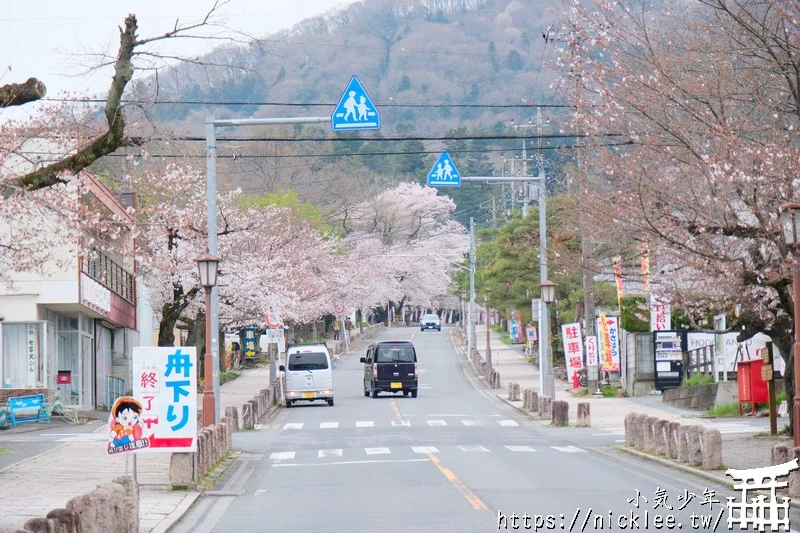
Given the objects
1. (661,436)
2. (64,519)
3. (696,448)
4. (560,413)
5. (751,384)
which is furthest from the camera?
(560,413)

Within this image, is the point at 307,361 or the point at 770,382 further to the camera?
the point at 307,361

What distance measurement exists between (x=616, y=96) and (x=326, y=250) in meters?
54.5

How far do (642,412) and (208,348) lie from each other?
57.1 ft

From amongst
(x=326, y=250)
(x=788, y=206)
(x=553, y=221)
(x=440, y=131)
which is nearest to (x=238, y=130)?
(x=326, y=250)

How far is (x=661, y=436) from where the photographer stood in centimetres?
2055

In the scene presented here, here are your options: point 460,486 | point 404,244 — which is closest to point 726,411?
point 460,486

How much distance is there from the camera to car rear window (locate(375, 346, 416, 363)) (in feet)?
147

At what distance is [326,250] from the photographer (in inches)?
2830

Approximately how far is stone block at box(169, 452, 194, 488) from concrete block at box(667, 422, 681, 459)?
847 cm

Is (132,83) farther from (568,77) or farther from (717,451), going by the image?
(717,451)

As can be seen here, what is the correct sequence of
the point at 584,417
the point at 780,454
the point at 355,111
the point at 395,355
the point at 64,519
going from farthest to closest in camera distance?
the point at 395,355
the point at 584,417
the point at 355,111
the point at 780,454
the point at 64,519

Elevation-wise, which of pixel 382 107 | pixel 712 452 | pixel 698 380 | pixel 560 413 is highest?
pixel 382 107

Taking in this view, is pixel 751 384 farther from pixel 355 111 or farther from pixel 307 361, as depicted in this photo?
pixel 307 361

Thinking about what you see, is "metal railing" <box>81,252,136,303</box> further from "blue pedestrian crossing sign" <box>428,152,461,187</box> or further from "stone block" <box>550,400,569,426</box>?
"stone block" <box>550,400,569,426</box>
